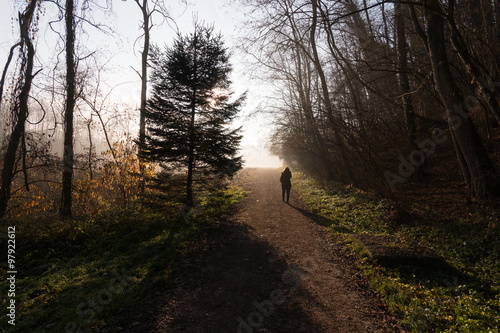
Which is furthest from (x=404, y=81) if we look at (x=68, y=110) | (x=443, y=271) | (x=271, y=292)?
(x=68, y=110)

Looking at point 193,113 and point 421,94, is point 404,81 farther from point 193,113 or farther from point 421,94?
point 193,113

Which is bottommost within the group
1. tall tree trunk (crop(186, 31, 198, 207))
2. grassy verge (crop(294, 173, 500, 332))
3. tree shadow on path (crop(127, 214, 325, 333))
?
tree shadow on path (crop(127, 214, 325, 333))

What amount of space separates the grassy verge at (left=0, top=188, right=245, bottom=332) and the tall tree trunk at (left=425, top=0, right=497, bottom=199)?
8.84 m

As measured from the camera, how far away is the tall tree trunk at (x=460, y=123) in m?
6.73

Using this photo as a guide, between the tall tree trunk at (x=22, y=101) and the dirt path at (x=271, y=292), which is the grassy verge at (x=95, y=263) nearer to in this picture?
the dirt path at (x=271, y=292)

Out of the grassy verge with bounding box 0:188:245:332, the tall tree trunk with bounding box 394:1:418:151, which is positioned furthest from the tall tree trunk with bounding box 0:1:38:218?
the tall tree trunk with bounding box 394:1:418:151

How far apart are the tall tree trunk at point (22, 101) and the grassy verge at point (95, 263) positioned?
202cm

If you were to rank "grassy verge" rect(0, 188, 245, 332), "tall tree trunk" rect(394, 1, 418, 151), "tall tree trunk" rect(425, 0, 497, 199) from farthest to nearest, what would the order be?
"tall tree trunk" rect(394, 1, 418, 151)
"tall tree trunk" rect(425, 0, 497, 199)
"grassy verge" rect(0, 188, 245, 332)

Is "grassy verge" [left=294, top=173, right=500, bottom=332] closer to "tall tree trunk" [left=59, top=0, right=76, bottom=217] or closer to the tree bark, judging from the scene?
the tree bark

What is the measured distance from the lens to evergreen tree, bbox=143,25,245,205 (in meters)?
9.34

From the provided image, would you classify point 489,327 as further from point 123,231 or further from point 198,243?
point 123,231

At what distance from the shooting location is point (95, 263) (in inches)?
241

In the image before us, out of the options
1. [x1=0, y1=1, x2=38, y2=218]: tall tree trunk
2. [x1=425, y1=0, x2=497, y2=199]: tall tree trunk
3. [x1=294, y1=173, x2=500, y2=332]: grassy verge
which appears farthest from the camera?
[x1=0, y1=1, x2=38, y2=218]: tall tree trunk

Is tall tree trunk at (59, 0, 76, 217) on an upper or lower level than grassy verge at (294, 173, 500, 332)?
upper
